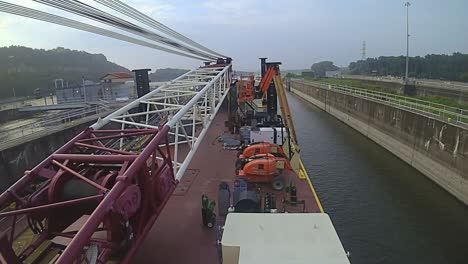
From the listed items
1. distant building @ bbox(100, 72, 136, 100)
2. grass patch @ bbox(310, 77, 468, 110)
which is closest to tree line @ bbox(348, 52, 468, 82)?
grass patch @ bbox(310, 77, 468, 110)

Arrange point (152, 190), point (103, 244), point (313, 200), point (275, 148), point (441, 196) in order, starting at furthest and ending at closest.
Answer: point (441, 196) < point (275, 148) < point (313, 200) < point (152, 190) < point (103, 244)

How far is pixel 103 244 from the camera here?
6.65 m

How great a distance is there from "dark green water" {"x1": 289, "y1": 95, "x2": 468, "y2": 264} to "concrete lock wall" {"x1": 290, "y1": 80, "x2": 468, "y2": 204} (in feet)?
2.07

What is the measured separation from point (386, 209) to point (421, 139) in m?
7.29

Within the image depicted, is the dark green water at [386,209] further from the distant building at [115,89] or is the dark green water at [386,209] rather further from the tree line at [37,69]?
the tree line at [37,69]

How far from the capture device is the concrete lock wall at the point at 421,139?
56.4 ft

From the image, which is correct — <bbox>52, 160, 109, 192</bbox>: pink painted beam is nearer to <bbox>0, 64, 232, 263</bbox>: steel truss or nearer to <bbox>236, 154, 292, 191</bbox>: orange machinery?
<bbox>0, 64, 232, 263</bbox>: steel truss

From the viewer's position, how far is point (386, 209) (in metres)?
16.7

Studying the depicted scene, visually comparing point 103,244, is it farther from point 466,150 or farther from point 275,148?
point 466,150

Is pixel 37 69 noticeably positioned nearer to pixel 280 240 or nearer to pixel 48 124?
pixel 48 124

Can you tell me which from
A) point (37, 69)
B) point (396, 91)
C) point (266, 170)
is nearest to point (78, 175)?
point (266, 170)

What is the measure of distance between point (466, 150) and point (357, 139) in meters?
14.9

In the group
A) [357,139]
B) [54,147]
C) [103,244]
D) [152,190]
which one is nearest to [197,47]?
[54,147]

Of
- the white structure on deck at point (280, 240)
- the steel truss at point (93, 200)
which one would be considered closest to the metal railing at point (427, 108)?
the white structure on deck at point (280, 240)
